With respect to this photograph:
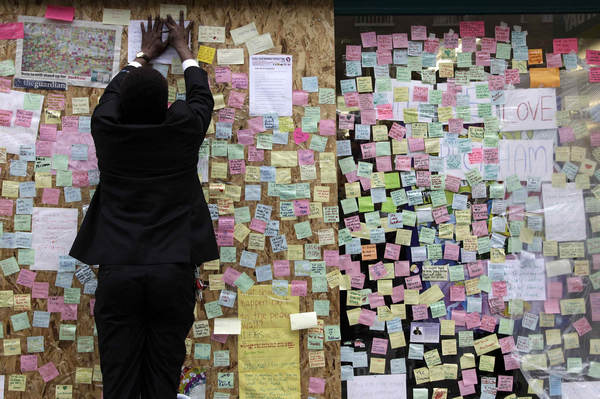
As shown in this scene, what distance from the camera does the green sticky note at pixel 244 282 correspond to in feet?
12.5

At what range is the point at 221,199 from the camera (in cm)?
384

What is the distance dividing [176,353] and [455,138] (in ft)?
8.45

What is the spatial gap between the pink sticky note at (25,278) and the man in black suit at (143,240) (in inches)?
34.9

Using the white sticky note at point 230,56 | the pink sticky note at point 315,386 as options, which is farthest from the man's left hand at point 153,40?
the pink sticky note at point 315,386

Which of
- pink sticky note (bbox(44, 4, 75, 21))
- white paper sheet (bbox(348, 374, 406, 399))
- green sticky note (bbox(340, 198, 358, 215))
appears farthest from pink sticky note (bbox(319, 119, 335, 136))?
pink sticky note (bbox(44, 4, 75, 21))

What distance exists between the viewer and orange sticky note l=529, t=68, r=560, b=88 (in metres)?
4.12

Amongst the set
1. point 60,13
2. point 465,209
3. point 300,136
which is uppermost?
point 60,13

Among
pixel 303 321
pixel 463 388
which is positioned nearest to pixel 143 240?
pixel 303 321

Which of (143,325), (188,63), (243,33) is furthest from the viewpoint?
(243,33)

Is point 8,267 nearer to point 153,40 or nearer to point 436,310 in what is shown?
point 153,40

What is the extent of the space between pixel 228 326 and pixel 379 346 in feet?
3.77

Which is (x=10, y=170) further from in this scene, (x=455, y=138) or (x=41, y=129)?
(x=455, y=138)

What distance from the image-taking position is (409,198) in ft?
13.2

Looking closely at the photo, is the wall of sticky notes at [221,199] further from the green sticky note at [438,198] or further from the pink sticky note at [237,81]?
the green sticky note at [438,198]
